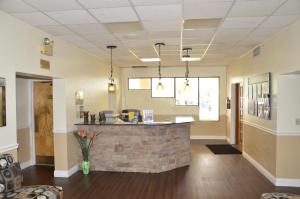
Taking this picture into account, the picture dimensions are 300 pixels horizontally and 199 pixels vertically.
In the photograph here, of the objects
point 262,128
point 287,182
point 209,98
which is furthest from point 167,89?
point 287,182

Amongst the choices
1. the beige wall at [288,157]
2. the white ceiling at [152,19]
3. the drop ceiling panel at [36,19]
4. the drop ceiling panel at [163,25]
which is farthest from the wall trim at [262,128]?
the drop ceiling panel at [36,19]

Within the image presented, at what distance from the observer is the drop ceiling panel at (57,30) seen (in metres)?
4.02

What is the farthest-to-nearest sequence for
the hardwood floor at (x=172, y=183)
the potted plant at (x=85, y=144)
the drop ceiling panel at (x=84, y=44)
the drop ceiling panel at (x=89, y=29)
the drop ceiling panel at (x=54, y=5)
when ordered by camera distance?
the potted plant at (x=85, y=144) < the drop ceiling panel at (x=84, y=44) < the hardwood floor at (x=172, y=183) < the drop ceiling panel at (x=89, y=29) < the drop ceiling panel at (x=54, y=5)

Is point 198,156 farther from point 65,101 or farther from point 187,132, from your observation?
point 65,101

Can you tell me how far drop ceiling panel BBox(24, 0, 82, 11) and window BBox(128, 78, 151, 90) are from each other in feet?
21.5

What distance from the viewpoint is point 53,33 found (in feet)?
14.4

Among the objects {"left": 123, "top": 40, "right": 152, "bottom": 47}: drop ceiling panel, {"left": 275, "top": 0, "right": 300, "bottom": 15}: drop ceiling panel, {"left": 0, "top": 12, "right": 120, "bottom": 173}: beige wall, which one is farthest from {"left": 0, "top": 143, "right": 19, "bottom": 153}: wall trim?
{"left": 275, "top": 0, "right": 300, "bottom": 15}: drop ceiling panel

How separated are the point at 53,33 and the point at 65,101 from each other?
4.51 ft

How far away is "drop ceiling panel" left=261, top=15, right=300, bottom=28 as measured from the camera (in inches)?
141

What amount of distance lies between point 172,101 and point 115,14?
638cm

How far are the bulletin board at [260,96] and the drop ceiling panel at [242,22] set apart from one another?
134cm

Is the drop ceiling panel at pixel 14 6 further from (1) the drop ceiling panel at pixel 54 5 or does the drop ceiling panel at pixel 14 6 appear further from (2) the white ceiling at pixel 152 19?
(1) the drop ceiling panel at pixel 54 5

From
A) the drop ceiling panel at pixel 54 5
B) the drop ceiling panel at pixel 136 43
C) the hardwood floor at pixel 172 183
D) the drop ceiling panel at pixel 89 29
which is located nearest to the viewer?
the drop ceiling panel at pixel 54 5

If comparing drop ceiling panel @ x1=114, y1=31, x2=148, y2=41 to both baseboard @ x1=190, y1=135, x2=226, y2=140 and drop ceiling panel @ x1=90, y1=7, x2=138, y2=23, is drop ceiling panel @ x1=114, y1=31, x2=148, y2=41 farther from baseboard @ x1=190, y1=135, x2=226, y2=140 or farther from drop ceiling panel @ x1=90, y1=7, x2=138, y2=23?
baseboard @ x1=190, y1=135, x2=226, y2=140
